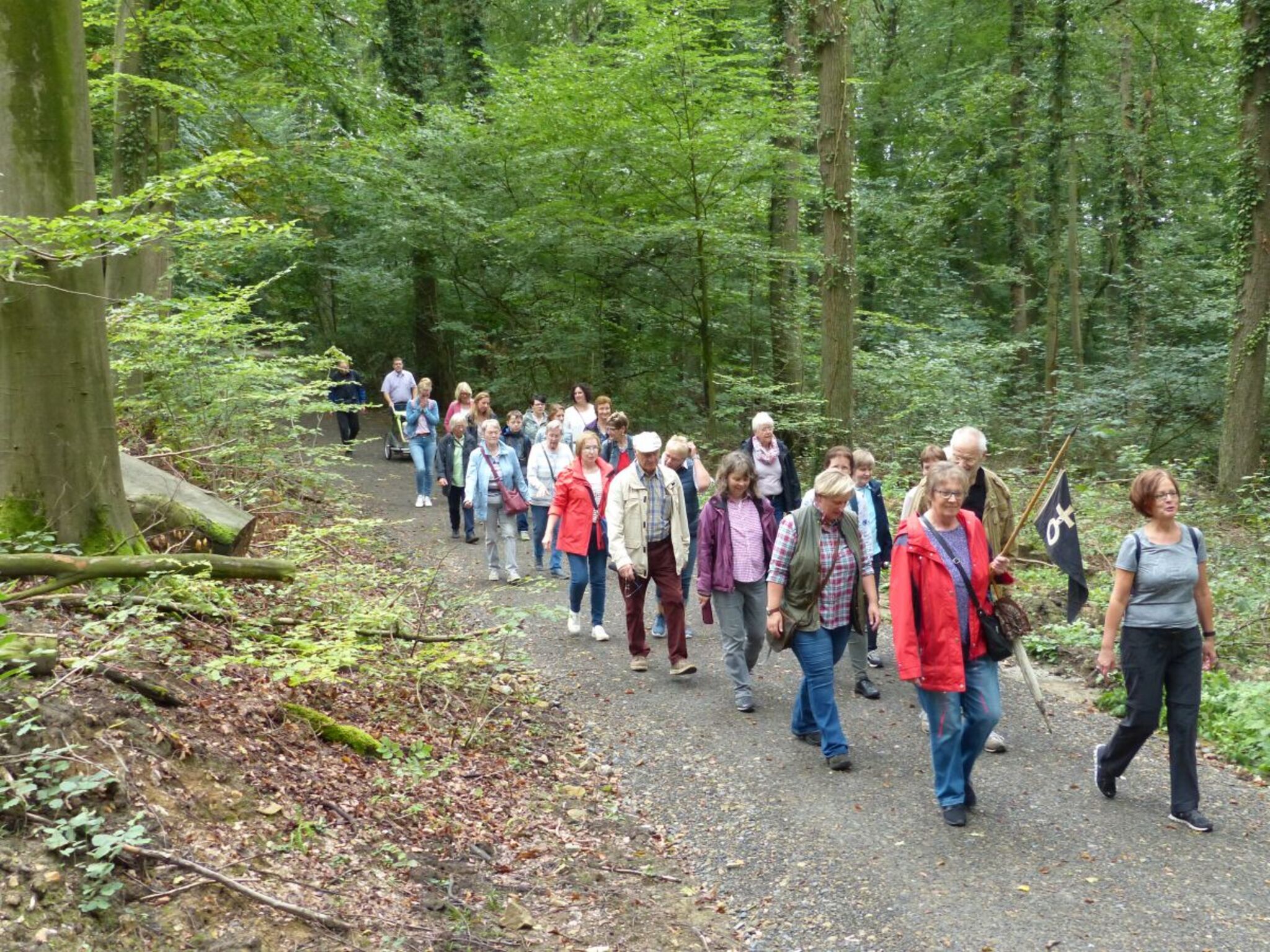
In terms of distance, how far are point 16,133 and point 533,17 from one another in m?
23.3

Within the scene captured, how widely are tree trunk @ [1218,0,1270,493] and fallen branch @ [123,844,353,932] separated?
1318 centimetres

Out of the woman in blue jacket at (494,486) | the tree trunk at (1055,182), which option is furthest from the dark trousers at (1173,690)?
the tree trunk at (1055,182)

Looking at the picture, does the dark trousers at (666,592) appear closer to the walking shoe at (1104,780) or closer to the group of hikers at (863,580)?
the group of hikers at (863,580)

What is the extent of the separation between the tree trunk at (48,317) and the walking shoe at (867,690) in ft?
17.9

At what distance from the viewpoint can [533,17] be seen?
25.5 metres

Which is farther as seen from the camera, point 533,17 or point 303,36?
point 533,17

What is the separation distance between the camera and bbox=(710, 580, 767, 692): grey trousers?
6832mm

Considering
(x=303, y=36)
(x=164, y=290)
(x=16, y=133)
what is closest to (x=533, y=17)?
(x=303, y=36)

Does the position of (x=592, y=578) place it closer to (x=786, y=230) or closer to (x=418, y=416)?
(x=418, y=416)

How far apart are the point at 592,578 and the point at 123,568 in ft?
15.0

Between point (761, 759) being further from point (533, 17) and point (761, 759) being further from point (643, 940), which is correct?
point (533, 17)

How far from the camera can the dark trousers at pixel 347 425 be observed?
1920cm

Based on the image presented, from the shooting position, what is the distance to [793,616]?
5.69 metres

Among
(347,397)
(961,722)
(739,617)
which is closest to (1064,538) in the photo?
(961,722)
